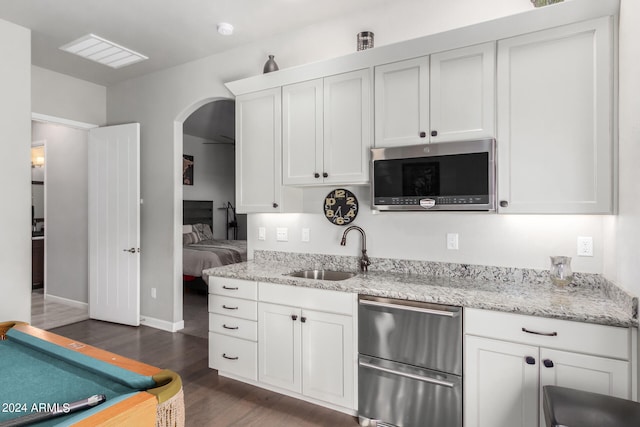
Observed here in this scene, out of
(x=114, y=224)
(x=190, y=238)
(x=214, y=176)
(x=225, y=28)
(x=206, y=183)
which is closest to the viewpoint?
(x=225, y=28)

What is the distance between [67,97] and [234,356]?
11.9 ft

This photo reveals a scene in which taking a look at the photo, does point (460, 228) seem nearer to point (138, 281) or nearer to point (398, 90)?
point (398, 90)

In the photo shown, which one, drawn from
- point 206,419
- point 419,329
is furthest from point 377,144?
point 206,419

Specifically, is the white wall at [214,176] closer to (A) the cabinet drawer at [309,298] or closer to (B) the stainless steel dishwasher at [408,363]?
(A) the cabinet drawer at [309,298]

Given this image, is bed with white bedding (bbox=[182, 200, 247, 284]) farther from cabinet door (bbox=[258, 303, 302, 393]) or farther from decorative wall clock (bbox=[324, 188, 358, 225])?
decorative wall clock (bbox=[324, 188, 358, 225])

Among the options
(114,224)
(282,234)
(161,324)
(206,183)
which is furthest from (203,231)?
(282,234)

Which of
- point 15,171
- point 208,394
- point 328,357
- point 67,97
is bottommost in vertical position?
point 208,394

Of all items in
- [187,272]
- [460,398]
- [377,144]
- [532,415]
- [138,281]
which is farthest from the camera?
[187,272]

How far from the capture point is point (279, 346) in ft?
8.50

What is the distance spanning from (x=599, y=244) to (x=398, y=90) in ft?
5.04

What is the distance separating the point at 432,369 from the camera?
2.05m

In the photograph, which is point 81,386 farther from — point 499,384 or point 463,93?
point 463,93

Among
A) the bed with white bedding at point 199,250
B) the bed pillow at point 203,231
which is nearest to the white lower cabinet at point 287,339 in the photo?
the bed with white bedding at point 199,250

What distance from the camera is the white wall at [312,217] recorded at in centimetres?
236
